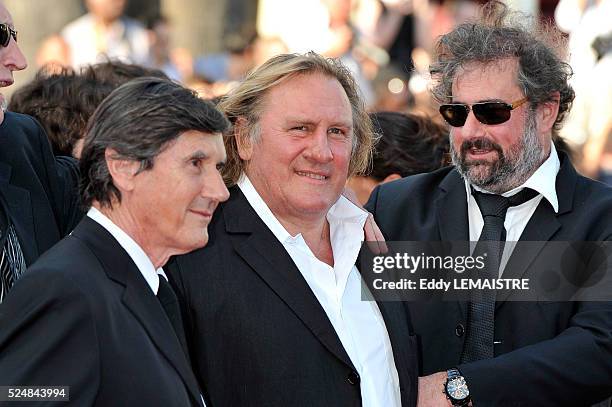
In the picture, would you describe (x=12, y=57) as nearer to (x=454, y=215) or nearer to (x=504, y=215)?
(x=454, y=215)

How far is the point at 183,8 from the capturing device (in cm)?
1362

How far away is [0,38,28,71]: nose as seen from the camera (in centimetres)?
405

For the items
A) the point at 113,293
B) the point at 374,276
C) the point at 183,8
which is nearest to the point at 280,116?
the point at 374,276

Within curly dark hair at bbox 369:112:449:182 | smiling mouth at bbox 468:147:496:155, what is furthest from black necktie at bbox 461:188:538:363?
curly dark hair at bbox 369:112:449:182

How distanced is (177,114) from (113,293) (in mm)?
555

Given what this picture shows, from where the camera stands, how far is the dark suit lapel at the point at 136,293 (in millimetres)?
2967

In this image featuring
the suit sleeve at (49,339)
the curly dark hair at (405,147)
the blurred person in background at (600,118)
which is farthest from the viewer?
the blurred person in background at (600,118)

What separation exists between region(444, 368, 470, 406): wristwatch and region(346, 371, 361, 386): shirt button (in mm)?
489

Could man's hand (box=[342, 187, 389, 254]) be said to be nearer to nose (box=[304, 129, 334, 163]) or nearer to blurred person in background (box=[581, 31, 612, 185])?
nose (box=[304, 129, 334, 163])

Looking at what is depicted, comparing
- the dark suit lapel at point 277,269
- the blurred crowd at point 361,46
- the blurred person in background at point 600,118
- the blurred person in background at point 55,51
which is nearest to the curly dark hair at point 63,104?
the dark suit lapel at point 277,269

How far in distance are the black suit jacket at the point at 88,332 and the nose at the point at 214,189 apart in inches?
12.8

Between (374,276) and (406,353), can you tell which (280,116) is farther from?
(406,353)

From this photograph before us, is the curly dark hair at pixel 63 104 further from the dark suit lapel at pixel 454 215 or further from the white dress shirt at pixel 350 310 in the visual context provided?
the dark suit lapel at pixel 454 215

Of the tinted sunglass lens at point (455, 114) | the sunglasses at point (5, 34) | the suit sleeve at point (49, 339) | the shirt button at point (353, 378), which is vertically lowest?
the shirt button at point (353, 378)
